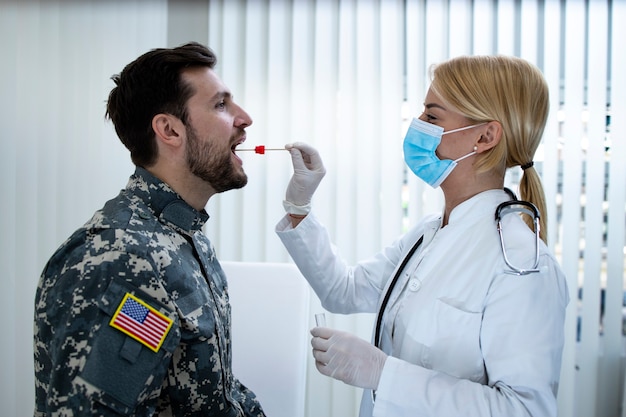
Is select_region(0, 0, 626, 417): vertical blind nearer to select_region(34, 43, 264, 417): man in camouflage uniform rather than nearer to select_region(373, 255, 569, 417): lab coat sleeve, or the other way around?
select_region(34, 43, 264, 417): man in camouflage uniform

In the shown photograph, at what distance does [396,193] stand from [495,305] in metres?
1.22

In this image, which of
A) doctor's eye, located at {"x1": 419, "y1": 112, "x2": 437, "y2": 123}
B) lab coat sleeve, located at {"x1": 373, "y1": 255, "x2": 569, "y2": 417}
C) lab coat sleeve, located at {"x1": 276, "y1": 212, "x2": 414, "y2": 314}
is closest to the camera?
Result: lab coat sleeve, located at {"x1": 373, "y1": 255, "x2": 569, "y2": 417}

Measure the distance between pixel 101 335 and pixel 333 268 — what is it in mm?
896

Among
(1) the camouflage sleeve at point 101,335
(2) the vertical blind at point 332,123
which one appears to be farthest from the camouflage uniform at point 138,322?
(2) the vertical blind at point 332,123

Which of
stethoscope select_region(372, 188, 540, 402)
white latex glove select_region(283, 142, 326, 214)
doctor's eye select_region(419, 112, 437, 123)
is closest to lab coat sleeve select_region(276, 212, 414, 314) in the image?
white latex glove select_region(283, 142, 326, 214)

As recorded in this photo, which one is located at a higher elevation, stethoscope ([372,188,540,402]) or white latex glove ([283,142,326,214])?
white latex glove ([283,142,326,214])

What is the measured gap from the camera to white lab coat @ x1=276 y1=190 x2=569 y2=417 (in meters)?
1.14

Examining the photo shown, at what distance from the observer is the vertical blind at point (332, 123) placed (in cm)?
229

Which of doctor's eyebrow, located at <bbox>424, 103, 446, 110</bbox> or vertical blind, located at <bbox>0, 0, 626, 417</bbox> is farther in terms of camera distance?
vertical blind, located at <bbox>0, 0, 626, 417</bbox>

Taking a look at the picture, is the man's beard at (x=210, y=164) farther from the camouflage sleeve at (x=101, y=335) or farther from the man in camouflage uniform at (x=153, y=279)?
the camouflage sleeve at (x=101, y=335)

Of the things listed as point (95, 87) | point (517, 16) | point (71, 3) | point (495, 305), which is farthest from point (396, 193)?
point (71, 3)

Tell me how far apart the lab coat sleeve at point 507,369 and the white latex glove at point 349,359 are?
4 centimetres

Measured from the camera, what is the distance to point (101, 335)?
0.99 metres

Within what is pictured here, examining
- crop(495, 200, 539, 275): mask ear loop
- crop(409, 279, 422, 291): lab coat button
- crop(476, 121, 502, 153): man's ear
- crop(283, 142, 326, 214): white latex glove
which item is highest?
crop(476, 121, 502, 153): man's ear
